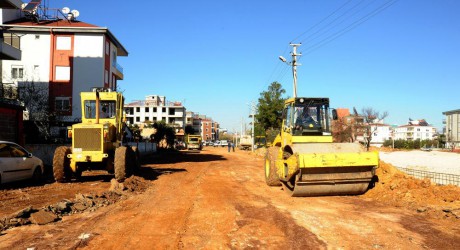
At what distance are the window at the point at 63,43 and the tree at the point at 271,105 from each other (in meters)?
21.7

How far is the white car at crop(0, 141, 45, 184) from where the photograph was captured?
480 inches

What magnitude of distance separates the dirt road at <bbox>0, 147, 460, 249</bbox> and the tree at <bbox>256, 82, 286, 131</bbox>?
32080 millimetres

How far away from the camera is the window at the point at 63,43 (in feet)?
120

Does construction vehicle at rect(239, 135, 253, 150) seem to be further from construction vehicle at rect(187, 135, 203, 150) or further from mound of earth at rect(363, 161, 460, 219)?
mound of earth at rect(363, 161, 460, 219)

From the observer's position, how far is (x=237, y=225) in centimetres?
756

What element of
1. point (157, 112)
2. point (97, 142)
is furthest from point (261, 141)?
point (157, 112)

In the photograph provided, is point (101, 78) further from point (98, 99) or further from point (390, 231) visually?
point (390, 231)

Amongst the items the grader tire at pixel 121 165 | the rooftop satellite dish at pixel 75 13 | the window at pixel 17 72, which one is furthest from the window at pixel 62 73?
the grader tire at pixel 121 165

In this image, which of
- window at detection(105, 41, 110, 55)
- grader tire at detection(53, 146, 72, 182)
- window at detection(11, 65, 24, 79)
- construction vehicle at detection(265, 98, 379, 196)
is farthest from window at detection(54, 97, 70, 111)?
construction vehicle at detection(265, 98, 379, 196)

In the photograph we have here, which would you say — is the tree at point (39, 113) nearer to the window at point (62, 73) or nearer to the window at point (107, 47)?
the window at point (62, 73)

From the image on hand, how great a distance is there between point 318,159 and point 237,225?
3312 mm

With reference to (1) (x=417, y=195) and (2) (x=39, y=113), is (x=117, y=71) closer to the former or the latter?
(2) (x=39, y=113)


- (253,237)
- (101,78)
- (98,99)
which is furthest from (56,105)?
(253,237)

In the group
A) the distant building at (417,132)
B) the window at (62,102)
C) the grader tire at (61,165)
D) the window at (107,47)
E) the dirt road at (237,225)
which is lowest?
the dirt road at (237,225)
